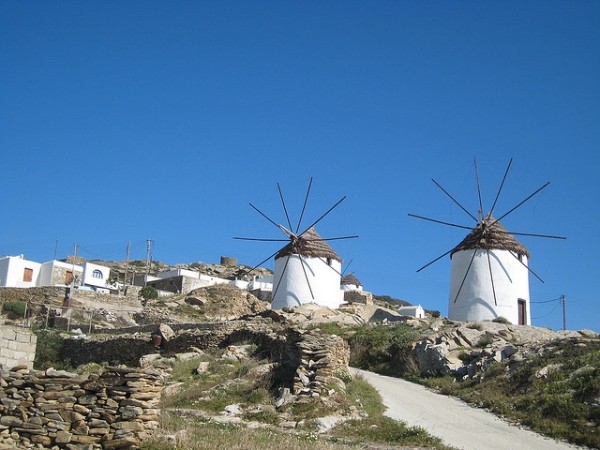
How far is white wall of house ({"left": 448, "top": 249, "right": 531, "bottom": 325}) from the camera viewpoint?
3244 cm

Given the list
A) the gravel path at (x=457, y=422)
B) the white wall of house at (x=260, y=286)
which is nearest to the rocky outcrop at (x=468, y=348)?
the gravel path at (x=457, y=422)

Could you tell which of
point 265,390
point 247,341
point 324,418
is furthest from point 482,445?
point 247,341

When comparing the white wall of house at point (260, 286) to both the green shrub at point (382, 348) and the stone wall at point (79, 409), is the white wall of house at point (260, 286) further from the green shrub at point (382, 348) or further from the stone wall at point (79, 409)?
the stone wall at point (79, 409)

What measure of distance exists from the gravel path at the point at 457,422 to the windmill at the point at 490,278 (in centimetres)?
1421

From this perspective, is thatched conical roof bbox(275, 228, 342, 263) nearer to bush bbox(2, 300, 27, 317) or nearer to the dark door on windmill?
the dark door on windmill

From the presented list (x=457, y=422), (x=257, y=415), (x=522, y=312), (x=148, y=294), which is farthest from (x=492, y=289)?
(x=148, y=294)

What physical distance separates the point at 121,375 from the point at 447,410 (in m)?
8.70

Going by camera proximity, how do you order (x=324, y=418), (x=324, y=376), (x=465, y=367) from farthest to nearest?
(x=465, y=367) → (x=324, y=376) → (x=324, y=418)

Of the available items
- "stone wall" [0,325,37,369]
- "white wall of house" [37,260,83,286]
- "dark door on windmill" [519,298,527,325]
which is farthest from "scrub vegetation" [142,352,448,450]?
"white wall of house" [37,260,83,286]

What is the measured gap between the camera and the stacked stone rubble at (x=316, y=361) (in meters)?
15.7

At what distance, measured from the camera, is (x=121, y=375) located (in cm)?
1054

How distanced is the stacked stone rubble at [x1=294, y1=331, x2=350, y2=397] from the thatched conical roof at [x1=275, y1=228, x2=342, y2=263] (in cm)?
1955

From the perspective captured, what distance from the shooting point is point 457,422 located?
1489 cm

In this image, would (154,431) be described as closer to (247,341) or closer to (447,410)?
(447,410)
